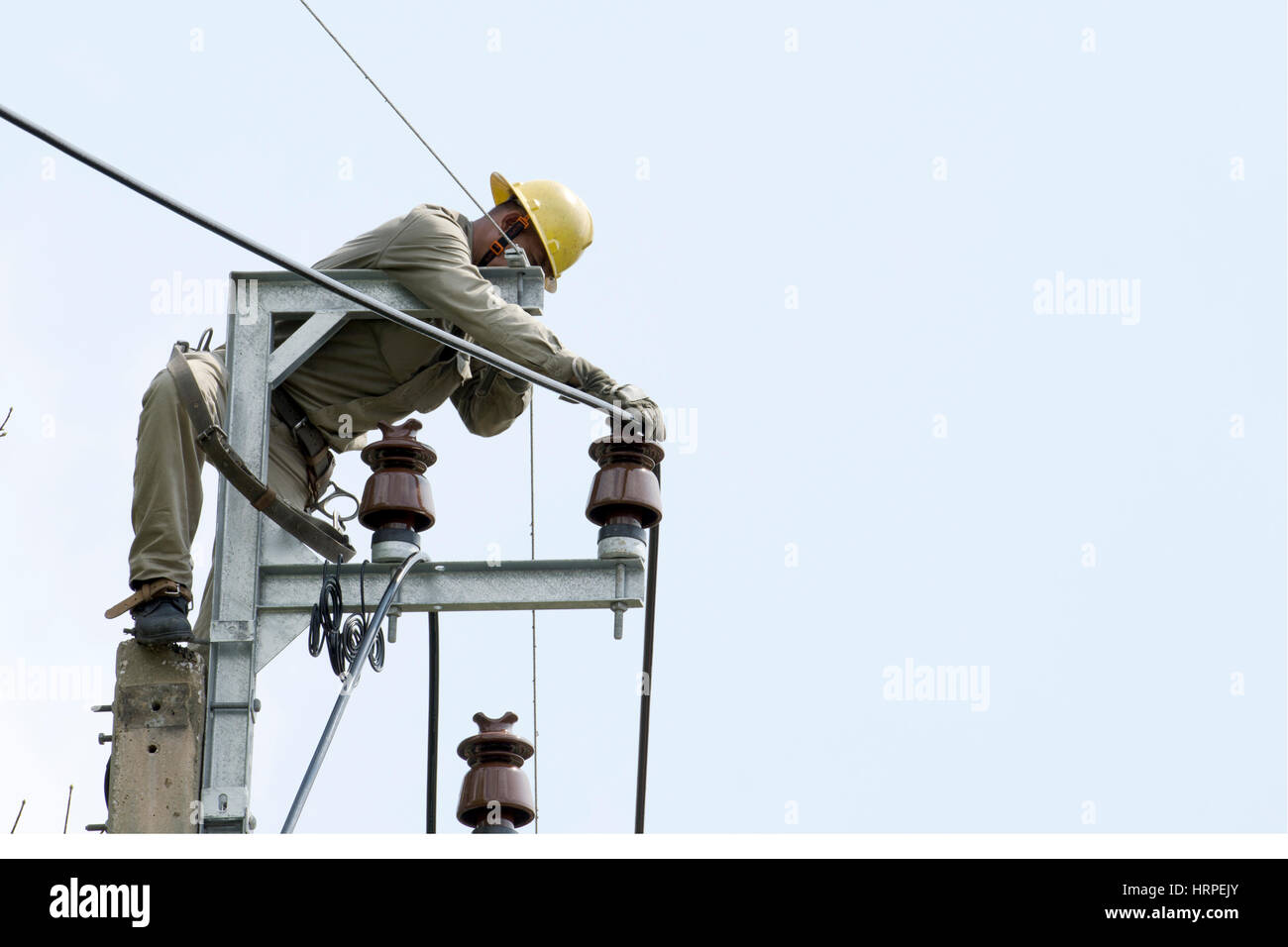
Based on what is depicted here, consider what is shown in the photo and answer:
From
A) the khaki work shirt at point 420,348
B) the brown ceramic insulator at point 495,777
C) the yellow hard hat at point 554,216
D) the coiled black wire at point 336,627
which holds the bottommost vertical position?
the brown ceramic insulator at point 495,777

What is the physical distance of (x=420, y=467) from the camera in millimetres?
8805

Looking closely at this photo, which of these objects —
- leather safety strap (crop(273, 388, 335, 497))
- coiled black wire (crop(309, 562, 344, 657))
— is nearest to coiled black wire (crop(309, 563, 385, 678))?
coiled black wire (crop(309, 562, 344, 657))

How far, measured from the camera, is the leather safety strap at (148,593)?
27.3ft

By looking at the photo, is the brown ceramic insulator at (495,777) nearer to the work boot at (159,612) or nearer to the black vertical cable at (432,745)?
the black vertical cable at (432,745)

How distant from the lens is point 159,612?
8297mm

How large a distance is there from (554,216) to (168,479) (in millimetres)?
2197

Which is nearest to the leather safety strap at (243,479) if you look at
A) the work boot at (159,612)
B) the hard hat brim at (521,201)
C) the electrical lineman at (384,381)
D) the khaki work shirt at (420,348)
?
the electrical lineman at (384,381)

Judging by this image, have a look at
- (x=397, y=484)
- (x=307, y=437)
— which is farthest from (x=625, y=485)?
(x=307, y=437)

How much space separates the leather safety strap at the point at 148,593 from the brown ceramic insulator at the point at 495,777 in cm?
142

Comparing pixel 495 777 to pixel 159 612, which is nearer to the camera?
pixel 159 612

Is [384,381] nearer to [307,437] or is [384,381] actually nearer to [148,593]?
[307,437]
